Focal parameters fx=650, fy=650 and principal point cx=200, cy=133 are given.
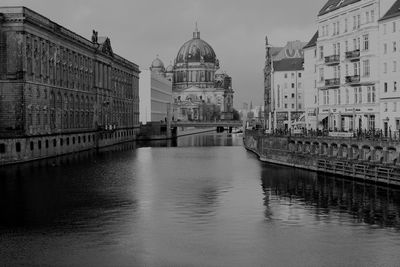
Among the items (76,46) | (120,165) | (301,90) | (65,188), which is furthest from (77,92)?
(65,188)

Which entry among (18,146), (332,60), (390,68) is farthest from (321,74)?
(18,146)

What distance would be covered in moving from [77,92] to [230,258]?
91854mm

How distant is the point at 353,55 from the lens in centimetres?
8550

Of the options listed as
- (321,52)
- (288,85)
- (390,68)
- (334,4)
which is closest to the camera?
(390,68)

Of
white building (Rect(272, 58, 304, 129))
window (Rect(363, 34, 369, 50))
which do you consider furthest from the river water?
white building (Rect(272, 58, 304, 129))

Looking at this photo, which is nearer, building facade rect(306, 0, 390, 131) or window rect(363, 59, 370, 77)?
building facade rect(306, 0, 390, 131)

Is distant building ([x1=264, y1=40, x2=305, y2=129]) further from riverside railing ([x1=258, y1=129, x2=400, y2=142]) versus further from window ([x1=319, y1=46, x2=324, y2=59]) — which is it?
window ([x1=319, y1=46, x2=324, y2=59])

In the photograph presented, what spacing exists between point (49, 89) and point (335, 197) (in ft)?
198

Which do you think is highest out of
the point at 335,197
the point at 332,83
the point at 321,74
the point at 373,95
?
the point at 321,74

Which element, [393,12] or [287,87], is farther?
[287,87]

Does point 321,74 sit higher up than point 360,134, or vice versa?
point 321,74

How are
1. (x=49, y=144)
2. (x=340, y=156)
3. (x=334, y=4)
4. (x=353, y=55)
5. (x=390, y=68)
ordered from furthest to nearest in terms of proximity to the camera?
(x=49, y=144), (x=334, y=4), (x=353, y=55), (x=390, y=68), (x=340, y=156)

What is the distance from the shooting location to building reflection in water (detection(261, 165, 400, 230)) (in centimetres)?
4481

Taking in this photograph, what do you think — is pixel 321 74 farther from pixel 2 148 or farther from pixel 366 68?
pixel 2 148
